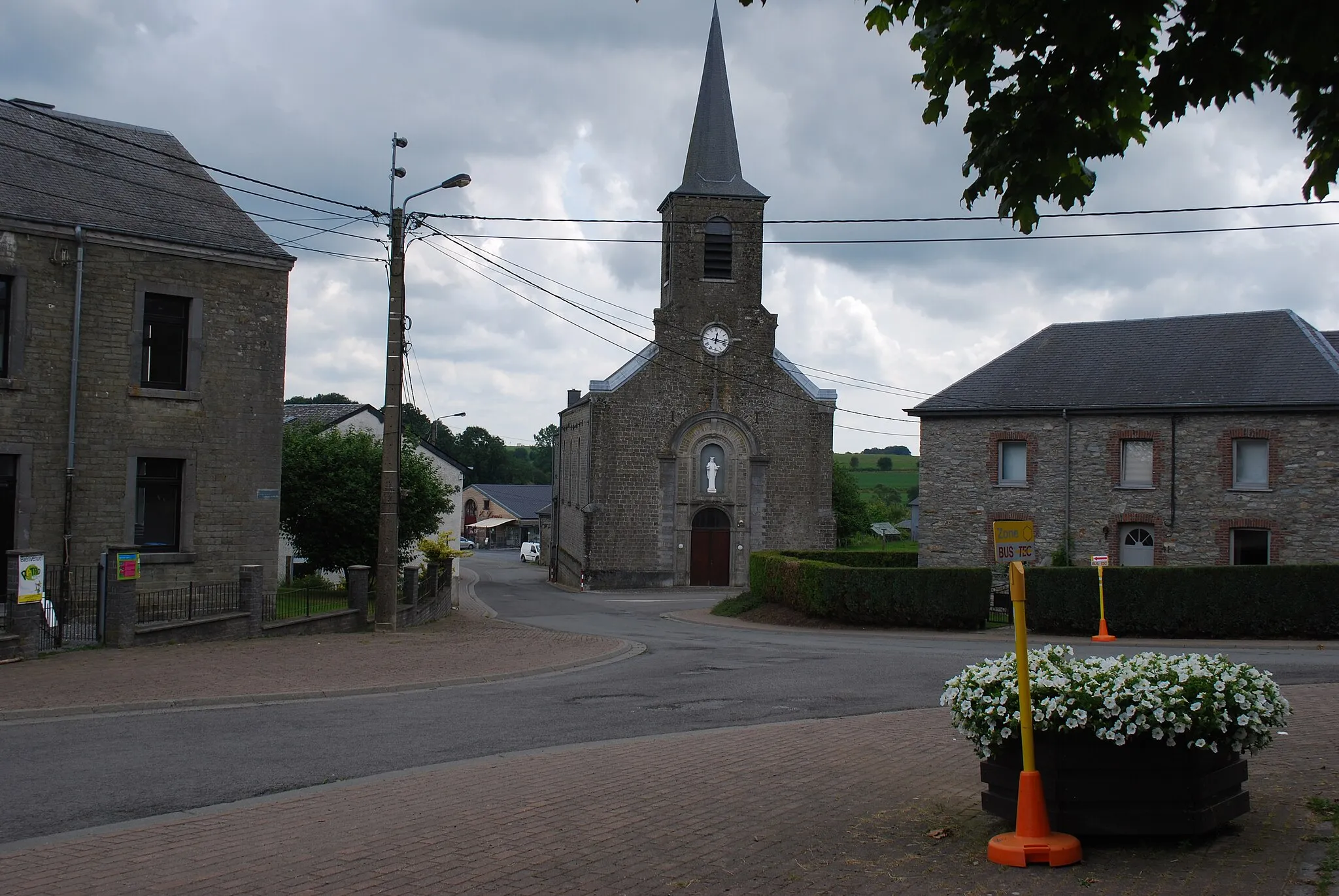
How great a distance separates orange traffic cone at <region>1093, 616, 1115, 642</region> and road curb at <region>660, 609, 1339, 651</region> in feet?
0.66

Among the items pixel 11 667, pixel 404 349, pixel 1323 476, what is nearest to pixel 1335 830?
pixel 11 667

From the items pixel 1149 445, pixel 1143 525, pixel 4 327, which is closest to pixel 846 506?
pixel 1143 525

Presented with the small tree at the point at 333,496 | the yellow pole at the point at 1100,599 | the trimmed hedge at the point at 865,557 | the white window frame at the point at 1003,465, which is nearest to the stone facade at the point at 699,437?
the trimmed hedge at the point at 865,557

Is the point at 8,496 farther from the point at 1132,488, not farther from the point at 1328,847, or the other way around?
the point at 1132,488

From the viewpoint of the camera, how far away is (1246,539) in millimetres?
29656

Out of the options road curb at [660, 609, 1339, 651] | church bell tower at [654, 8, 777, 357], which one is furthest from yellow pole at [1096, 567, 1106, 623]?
church bell tower at [654, 8, 777, 357]

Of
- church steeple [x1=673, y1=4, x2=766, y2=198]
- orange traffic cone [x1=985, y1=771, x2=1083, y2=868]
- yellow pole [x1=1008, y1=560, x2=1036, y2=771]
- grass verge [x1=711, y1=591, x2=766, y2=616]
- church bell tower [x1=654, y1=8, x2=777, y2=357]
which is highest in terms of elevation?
church steeple [x1=673, y1=4, x2=766, y2=198]

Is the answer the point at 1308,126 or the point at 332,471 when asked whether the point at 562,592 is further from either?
the point at 1308,126

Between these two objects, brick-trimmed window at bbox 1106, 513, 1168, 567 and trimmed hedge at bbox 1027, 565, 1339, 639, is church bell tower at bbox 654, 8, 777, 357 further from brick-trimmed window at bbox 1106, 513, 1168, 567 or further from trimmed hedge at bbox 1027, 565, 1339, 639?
trimmed hedge at bbox 1027, 565, 1339, 639

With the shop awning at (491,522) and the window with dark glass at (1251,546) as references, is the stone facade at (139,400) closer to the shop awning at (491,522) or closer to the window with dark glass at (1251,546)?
the window with dark glass at (1251,546)

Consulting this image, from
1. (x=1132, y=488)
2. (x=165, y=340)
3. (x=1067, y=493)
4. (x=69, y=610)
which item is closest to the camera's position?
(x=69, y=610)

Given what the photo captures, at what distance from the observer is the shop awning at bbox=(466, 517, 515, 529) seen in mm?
103000

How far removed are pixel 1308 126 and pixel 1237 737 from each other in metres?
3.29

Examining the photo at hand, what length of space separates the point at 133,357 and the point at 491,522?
83.8m
